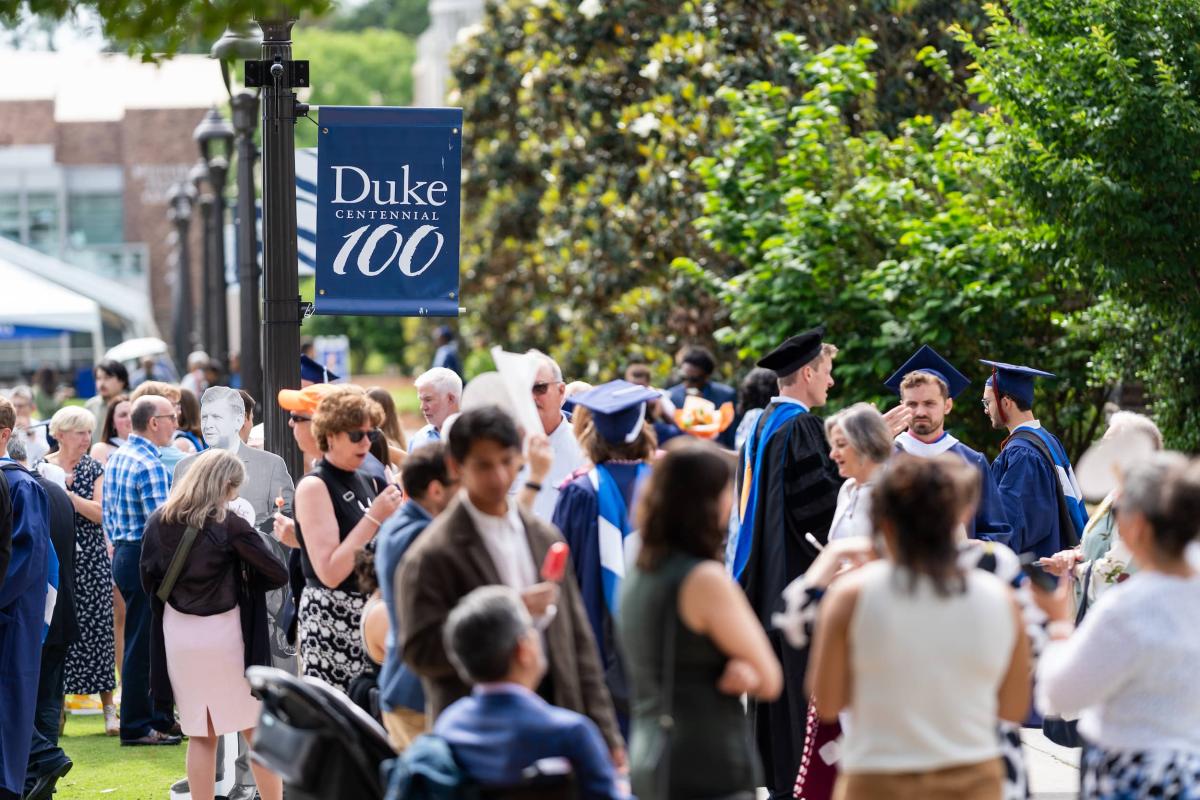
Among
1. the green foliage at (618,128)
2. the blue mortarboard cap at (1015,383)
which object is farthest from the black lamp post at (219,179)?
the blue mortarboard cap at (1015,383)

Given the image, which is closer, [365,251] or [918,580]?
[918,580]

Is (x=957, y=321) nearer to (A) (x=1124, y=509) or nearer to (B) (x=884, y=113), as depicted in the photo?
(B) (x=884, y=113)

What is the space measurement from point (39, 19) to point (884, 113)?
11.7 meters

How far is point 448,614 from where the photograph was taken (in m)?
4.85

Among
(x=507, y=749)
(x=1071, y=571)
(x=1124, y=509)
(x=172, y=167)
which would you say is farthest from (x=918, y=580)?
(x=172, y=167)

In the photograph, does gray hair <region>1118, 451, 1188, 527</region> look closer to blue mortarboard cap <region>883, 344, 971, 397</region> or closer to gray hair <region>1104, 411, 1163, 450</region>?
gray hair <region>1104, 411, 1163, 450</region>

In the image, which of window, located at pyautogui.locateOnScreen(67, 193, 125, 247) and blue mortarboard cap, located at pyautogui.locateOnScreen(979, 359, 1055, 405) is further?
window, located at pyautogui.locateOnScreen(67, 193, 125, 247)

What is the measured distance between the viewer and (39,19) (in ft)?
22.0

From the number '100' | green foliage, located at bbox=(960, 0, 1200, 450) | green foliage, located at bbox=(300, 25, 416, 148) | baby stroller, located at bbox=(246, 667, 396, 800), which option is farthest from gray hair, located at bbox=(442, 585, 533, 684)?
green foliage, located at bbox=(300, 25, 416, 148)

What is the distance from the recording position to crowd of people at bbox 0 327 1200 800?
4.41 m

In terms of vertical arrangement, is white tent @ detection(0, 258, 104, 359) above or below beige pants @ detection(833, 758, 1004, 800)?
above

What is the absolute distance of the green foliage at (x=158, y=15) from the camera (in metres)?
5.81

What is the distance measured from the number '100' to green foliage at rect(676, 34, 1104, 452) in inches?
180

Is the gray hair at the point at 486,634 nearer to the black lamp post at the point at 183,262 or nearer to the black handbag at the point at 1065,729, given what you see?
the black handbag at the point at 1065,729
